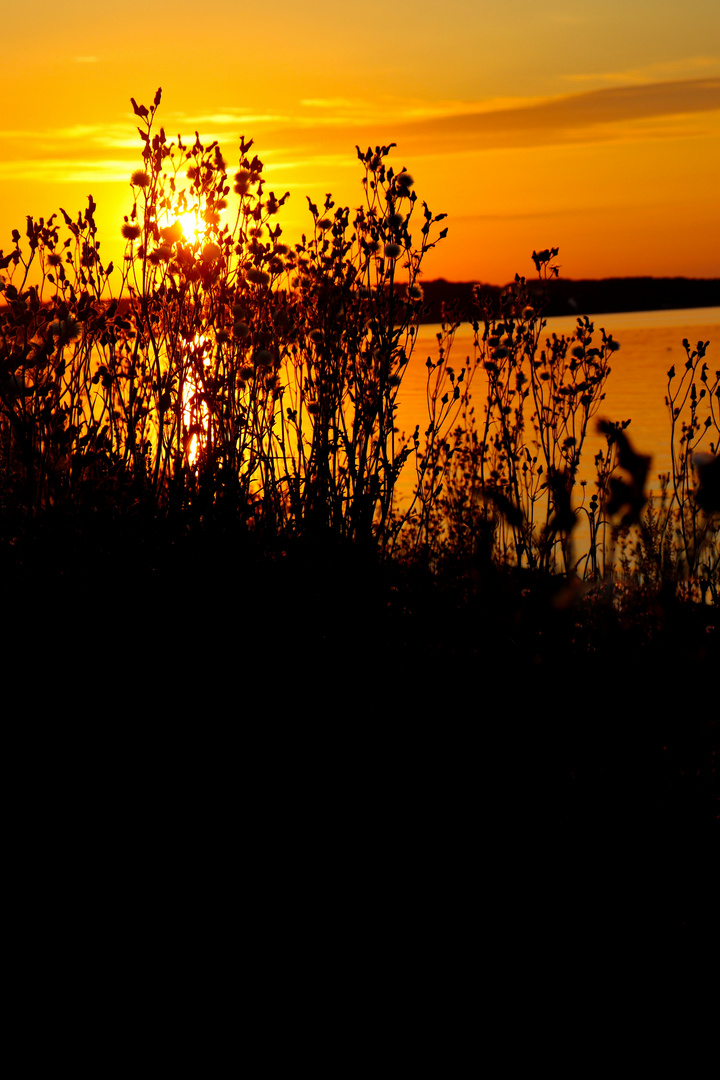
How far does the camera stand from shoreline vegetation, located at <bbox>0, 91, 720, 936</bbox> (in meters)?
2.32

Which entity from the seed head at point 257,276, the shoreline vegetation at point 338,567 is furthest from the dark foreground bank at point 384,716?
the seed head at point 257,276

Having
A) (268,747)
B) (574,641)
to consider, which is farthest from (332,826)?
(574,641)

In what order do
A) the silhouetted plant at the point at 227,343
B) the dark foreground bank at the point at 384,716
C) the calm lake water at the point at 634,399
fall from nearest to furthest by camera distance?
the dark foreground bank at the point at 384,716 < the silhouetted plant at the point at 227,343 < the calm lake water at the point at 634,399

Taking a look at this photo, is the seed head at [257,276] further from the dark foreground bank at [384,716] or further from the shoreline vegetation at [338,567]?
the dark foreground bank at [384,716]

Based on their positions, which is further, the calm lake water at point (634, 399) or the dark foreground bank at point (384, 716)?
the calm lake water at point (634, 399)

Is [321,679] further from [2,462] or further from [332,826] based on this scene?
[2,462]

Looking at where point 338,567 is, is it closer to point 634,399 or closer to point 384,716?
point 384,716

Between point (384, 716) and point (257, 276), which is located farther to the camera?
point (257, 276)

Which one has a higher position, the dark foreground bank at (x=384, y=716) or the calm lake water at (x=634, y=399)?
the calm lake water at (x=634, y=399)

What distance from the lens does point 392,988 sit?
6.58 ft

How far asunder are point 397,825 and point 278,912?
38cm

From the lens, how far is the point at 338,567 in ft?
13.2

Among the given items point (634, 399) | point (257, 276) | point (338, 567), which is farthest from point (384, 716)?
point (634, 399)

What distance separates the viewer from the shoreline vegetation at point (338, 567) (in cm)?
232
